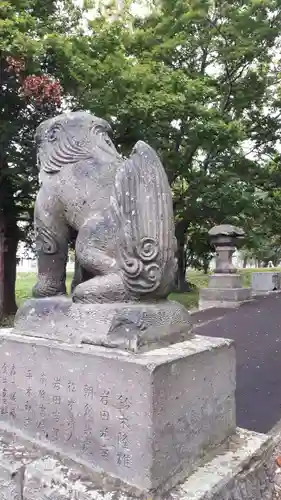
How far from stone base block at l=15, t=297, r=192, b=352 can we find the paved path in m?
1.55

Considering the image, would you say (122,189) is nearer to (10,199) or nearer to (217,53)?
(10,199)

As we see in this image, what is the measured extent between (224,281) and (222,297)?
1.35ft

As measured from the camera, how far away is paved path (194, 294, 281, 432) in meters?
3.33

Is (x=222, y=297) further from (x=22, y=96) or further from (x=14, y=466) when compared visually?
(x=14, y=466)

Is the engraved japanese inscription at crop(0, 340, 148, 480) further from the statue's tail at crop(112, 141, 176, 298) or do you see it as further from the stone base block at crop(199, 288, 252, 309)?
the stone base block at crop(199, 288, 252, 309)

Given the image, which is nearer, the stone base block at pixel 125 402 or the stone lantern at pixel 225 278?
the stone base block at pixel 125 402

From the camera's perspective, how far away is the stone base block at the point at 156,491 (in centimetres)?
172

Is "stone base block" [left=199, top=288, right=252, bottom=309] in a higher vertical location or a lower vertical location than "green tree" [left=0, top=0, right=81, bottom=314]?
lower

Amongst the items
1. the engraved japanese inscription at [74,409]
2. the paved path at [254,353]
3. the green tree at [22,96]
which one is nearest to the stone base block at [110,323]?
the engraved japanese inscription at [74,409]

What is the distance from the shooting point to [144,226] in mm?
1947

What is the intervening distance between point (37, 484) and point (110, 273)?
1038 millimetres

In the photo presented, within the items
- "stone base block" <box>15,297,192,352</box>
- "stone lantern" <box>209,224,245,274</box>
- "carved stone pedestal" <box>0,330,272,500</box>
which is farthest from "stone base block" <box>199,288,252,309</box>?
"stone base block" <box>15,297,192,352</box>

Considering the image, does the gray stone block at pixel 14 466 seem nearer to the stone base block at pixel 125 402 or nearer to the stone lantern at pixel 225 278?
the stone base block at pixel 125 402

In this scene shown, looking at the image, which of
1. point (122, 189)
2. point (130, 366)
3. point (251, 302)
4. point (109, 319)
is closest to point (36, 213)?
point (122, 189)
